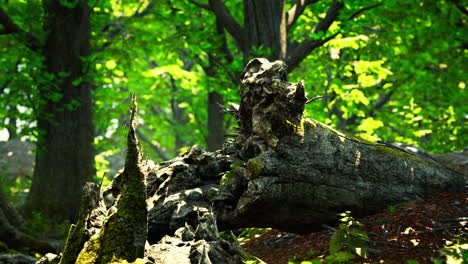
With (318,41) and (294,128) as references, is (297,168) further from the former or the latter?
(318,41)

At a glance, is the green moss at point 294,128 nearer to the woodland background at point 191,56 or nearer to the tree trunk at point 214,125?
the woodland background at point 191,56

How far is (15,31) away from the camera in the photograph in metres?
10.3

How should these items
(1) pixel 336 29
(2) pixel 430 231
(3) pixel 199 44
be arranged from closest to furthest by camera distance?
(2) pixel 430 231
(1) pixel 336 29
(3) pixel 199 44

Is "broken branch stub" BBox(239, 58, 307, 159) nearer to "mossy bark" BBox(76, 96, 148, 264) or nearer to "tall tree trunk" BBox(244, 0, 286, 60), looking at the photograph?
"mossy bark" BBox(76, 96, 148, 264)

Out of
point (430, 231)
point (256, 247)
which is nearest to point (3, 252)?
point (256, 247)

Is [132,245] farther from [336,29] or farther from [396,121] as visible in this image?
[396,121]

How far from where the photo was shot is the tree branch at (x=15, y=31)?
32.8 ft

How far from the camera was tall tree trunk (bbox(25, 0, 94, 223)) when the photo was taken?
11070mm

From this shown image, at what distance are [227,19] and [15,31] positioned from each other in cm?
599

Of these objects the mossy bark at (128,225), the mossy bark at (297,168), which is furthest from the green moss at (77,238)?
the mossy bark at (297,168)

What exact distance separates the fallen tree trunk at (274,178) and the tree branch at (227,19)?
17.3ft

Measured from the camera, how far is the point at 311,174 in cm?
513

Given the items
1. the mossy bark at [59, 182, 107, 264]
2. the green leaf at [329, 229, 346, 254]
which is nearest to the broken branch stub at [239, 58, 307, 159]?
the green leaf at [329, 229, 346, 254]

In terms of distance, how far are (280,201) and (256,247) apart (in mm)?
1684
